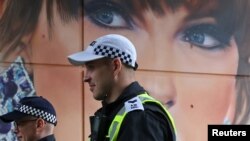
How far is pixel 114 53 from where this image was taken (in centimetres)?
257

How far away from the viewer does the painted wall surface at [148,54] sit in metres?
5.40

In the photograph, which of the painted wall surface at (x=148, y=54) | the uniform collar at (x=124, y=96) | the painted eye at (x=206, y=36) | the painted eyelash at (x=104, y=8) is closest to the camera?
the uniform collar at (x=124, y=96)

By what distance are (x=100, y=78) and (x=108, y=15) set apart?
11.1ft

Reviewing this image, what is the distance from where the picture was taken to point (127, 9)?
19.8 ft

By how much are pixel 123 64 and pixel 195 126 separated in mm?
3893

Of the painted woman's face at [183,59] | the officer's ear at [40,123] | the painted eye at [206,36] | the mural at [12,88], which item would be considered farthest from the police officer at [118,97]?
the painted eye at [206,36]

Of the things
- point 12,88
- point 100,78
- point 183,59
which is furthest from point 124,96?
point 183,59

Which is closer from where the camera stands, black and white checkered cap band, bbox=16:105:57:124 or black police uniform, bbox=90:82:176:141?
black police uniform, bbox=90:82:176:141

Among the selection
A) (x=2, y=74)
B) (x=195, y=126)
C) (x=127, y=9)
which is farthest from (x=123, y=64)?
(x=195, y=126)

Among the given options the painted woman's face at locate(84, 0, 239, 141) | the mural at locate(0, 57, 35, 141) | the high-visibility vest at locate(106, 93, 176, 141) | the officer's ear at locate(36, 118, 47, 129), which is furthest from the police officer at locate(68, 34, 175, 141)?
the painted woman's face at locate(84, 0, 239, 141)

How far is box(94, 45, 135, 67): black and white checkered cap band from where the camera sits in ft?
8.41

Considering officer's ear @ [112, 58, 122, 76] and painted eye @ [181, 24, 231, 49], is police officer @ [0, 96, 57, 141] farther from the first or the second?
painted eye @ [181, 24, 231, 49]

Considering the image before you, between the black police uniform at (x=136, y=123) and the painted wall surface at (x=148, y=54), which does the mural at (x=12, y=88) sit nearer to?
the painted wall surface at (x=148, y=54)

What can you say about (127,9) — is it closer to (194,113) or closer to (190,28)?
(190,28)
